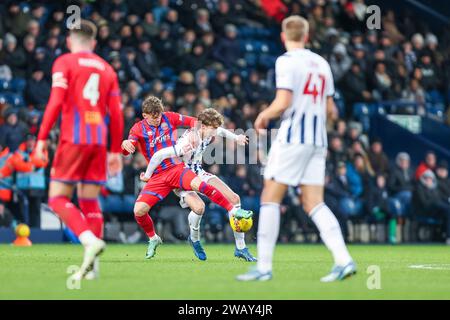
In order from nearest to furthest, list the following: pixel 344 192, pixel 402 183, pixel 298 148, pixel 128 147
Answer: pixel 298 148
pixel 128 147
pixel 344 192
pixel 402 183

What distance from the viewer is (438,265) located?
13281mm

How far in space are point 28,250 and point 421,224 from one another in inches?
365

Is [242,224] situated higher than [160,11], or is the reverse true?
[160,11]

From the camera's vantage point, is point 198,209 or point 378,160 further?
point 378,160

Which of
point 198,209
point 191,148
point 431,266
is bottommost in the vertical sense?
point 431,266

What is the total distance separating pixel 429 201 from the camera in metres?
22.2

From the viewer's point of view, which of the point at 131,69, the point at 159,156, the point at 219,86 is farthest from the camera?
the point at 219,86

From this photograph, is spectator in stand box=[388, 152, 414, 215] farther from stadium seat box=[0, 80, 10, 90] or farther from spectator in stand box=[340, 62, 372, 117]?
stadium seat box=[0, 80, 10, 90]

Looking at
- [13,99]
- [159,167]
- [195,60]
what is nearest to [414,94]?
[195,60]

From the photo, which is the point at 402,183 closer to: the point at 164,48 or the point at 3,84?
the point at 164,48

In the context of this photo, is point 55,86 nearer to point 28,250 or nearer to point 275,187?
point 275,187

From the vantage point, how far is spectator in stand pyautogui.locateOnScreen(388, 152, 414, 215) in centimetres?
2227

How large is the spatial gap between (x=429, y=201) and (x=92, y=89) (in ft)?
44.2

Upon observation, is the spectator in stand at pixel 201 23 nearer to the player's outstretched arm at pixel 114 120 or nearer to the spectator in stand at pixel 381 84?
the spectator in stand at pixel 381 84
